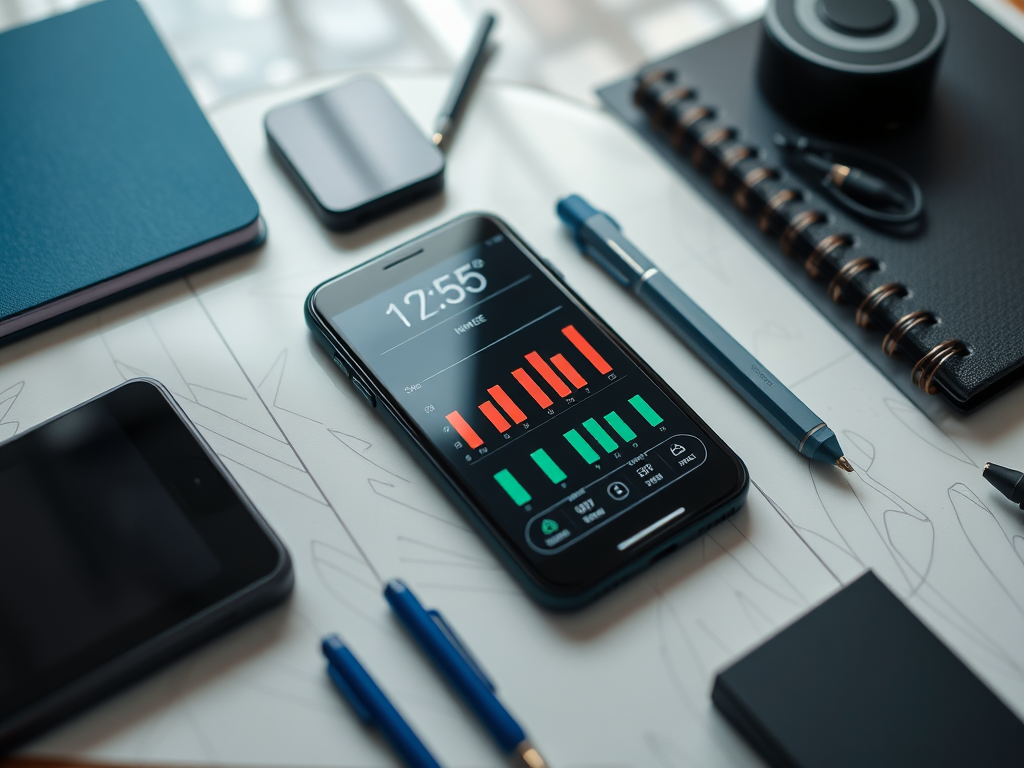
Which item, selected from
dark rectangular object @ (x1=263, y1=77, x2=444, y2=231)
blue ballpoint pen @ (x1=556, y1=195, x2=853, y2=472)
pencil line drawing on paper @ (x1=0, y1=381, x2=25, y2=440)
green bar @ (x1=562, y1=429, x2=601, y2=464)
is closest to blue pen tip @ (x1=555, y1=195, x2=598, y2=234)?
blue ballpoint pen @ (x1=556, y1=195, x2=853, y2=472)

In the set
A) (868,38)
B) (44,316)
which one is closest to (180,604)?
(44,316)

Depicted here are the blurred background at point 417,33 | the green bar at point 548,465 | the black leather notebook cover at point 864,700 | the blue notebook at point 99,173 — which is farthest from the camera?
the blurred background at point 417,33

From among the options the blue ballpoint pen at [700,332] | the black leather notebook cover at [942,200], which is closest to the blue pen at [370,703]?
the blue ballpoint pen at [700,332]

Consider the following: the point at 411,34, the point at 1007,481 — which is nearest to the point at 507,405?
the point at 1007,481

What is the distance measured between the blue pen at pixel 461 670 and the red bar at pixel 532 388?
0.17 metres

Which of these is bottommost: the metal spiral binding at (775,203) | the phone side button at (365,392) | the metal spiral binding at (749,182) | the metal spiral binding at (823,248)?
the metal spiral binding at (823,248)

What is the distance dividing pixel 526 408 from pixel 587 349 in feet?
0.23

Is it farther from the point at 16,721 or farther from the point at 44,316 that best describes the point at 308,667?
the point at 44,316

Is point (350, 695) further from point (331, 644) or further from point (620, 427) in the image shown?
point (620, 427)

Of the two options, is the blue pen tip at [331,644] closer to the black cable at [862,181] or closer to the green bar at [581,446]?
the green bar at [581,446]

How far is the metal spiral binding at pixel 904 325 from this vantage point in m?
0.74

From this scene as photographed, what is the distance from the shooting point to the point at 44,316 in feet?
2.48

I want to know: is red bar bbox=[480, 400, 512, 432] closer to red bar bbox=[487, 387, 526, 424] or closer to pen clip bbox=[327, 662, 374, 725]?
red bar bbox=[487, 387, 526, 424]

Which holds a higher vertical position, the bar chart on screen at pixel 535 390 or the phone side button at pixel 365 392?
the phone side button at pixel 365 392
